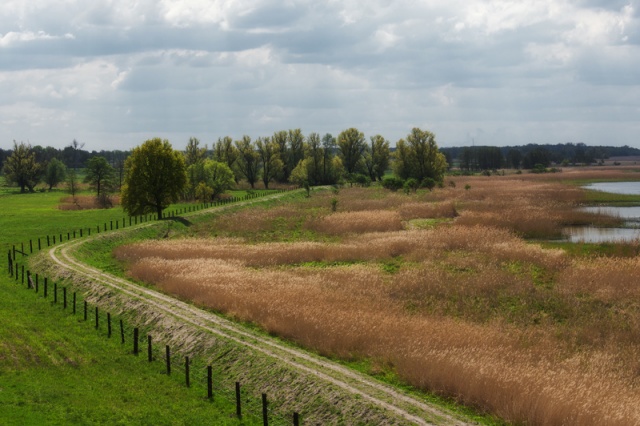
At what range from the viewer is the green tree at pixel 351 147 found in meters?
161

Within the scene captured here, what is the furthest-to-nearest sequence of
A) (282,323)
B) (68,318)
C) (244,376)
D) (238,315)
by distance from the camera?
(68,318) < (238,315) < (282,323) < (244,376)

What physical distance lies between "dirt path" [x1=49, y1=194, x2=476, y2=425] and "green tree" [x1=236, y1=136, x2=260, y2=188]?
11762cm

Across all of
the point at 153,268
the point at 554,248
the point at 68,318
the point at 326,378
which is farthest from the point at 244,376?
the point at 554,248

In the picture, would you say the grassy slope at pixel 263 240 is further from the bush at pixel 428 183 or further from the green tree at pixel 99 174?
the bush at pixel 428 183

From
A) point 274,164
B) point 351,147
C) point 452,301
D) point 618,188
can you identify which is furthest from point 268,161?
point 452,301

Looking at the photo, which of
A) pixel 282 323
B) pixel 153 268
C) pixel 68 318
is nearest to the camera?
pixel 282 323

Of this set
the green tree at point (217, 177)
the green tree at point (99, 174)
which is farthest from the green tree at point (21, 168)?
the green tree at point (217, 177)

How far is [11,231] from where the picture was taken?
2714 inches

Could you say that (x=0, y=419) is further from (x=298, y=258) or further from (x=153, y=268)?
(x=298, y=258)

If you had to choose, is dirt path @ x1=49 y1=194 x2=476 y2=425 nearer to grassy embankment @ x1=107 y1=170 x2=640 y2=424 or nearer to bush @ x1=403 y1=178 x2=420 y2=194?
grassy embankment @ x1=107 y1=170 x2=640 y2=424

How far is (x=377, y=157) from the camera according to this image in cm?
16462

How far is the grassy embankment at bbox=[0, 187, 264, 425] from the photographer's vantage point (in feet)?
72.5

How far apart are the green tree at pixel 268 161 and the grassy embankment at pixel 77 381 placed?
12166 cm

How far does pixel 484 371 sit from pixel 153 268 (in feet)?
89.6
